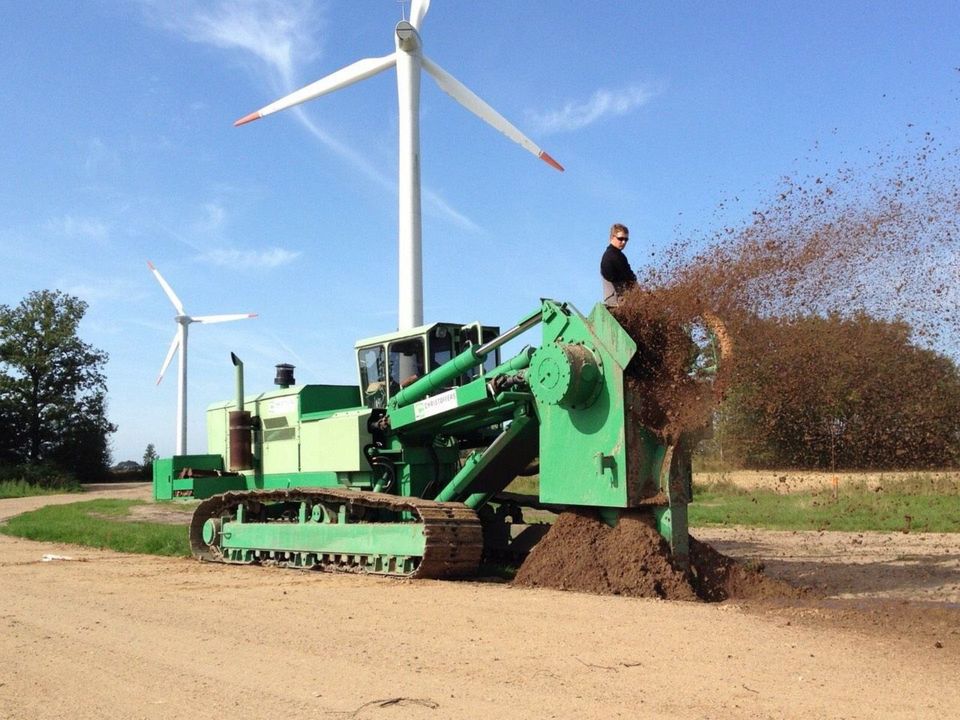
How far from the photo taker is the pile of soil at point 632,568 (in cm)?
976

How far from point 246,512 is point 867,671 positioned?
10762 mm

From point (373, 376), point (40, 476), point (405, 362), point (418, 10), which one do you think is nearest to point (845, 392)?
point (405, 362)

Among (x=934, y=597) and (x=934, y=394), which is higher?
(x=934, y=394)

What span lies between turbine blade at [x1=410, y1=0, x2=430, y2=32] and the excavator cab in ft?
53.3

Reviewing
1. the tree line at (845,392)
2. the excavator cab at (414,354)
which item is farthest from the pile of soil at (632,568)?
the excavator cab at (414,354)

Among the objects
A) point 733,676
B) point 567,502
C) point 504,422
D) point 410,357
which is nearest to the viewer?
point 733,676

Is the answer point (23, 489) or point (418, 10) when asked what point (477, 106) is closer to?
point (418, 10)

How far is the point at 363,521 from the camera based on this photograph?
12992 mm

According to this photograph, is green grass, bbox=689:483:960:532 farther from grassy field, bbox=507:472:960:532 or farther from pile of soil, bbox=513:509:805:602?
pile of soil, bbox=513:509:805:602

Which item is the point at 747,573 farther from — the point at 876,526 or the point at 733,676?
the point at 876,526

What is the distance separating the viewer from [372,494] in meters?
12.5

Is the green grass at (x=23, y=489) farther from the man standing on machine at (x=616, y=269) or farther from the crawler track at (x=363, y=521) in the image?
the man standing on machine at (x=616, y=269)

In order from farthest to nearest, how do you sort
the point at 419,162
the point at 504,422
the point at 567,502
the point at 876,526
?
the point at 419,162, the point at 876,526, the point at 504,422, the point at 567,502

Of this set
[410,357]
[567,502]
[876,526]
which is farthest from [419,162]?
[567,502]
